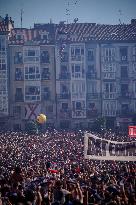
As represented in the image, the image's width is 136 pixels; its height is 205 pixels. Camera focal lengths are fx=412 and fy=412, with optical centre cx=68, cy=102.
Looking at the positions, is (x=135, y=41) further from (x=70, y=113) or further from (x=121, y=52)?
(x=70, y=113)

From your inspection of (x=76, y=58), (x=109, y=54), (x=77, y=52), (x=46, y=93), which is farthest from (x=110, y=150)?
(x=109, y=54)

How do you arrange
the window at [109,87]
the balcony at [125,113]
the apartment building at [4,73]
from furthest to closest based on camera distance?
the window at [109,87], the balcony at [125,113], the apartment building at [4,73]

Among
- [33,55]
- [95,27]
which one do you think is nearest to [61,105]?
[33,55]

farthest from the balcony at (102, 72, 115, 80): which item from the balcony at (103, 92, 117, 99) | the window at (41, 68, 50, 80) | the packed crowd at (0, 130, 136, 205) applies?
the packed crowd at (0, 130, 136, 205)

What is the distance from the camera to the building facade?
5716cm

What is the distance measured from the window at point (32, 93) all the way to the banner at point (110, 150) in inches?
1537

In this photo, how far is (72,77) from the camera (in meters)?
58.1

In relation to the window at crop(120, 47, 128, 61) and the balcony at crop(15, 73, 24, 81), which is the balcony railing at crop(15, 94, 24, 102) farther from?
the window at crop(120, 47, 128, 61)

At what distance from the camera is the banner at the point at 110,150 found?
719 inches

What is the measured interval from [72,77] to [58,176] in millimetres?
41346

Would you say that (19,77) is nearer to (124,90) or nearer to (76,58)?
(76,58)

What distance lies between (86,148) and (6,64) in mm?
39914

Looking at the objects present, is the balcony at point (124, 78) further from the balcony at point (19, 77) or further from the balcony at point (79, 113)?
the balcony at point (19, 77)

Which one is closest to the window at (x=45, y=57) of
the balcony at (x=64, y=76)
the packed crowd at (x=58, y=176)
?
the balcony at (x=64, y=76)
